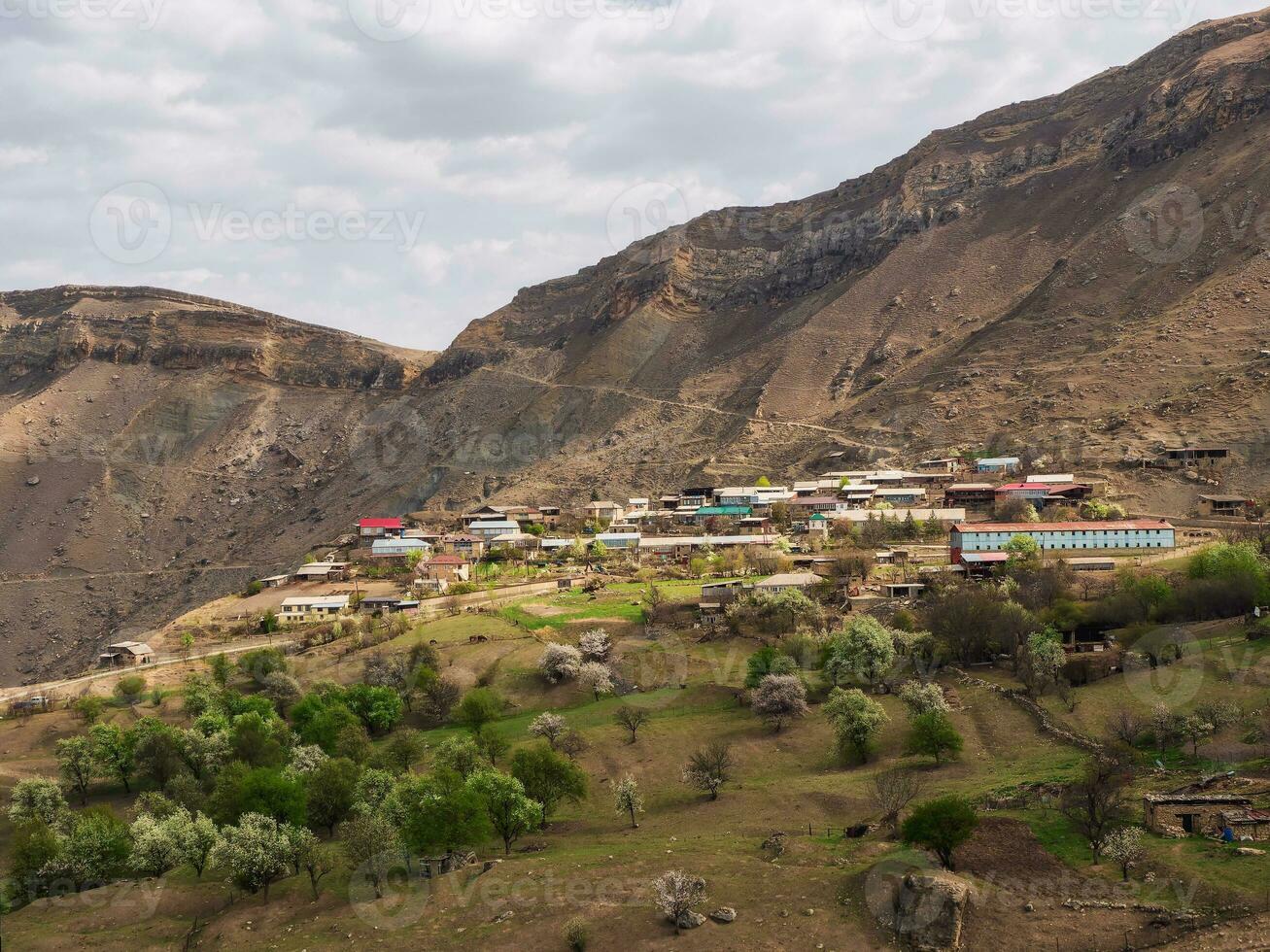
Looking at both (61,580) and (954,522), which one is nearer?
(954,522)

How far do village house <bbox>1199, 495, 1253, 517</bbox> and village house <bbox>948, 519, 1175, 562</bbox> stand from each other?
21.6 ft

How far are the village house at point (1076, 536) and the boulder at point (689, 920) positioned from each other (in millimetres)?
35174

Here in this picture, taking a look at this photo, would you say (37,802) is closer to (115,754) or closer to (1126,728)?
(115,754)

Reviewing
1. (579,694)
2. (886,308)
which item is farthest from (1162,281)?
(579,694)

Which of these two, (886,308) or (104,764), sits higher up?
(886,308)

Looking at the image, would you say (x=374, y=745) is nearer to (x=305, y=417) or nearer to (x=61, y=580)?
(x=61, y=580)

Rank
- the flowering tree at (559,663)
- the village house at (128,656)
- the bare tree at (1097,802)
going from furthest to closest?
the village house at (128,656), the flowering tree at (559,663), the bare tree at (1097,802)

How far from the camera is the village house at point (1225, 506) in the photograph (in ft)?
202

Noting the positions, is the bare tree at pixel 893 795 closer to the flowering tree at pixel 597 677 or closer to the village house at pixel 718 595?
the flowering tree at pixel 597 677

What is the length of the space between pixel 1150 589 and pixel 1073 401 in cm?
4323

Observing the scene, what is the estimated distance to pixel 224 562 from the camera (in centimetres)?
11475

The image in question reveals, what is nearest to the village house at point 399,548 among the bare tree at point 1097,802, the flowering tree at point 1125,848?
the bare tree at point 1097,802

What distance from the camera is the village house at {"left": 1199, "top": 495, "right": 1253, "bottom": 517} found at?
61469mm

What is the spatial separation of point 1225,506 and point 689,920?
50477 mm
